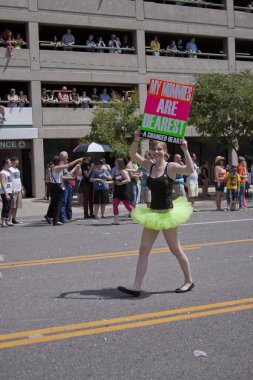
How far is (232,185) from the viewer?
18656 mm

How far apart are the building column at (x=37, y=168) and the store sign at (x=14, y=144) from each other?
0.41m

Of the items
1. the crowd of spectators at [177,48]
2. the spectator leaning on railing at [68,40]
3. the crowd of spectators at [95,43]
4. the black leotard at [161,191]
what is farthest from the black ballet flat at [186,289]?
the crowd of spectators at [177,48]

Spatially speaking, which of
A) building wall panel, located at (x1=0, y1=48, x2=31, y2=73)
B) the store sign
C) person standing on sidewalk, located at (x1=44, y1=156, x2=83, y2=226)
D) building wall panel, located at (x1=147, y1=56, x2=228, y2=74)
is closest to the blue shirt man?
building wall panel, located at (x1=147, y1=56, x2=228, y2=74)

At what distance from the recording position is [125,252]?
32.6 feet

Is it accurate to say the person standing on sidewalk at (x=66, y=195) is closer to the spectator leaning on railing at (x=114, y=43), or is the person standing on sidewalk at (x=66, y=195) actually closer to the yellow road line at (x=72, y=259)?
the yellow road line at (x=72, y=259)

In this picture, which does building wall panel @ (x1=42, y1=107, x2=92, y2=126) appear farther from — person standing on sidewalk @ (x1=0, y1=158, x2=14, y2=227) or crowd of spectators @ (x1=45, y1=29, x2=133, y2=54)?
person standing on sidewalk @ (x1=0, y1=158, x2=14, y2=227)

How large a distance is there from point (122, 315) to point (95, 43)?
2783 cm

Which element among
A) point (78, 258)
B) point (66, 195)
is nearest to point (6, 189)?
point (66, 195)

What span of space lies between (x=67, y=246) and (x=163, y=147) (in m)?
4.56

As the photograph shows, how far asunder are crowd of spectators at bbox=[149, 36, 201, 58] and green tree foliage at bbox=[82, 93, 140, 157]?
25.0 ft

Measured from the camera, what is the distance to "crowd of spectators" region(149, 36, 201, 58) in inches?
1318

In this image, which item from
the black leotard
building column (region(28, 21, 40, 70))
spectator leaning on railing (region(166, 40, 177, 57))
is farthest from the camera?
spectator leaning on railing (region(166, 40, 177, 57))

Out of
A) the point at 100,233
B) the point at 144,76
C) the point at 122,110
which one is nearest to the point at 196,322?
the point at 100,233

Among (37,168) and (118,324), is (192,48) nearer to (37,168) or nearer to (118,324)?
(37,168)
